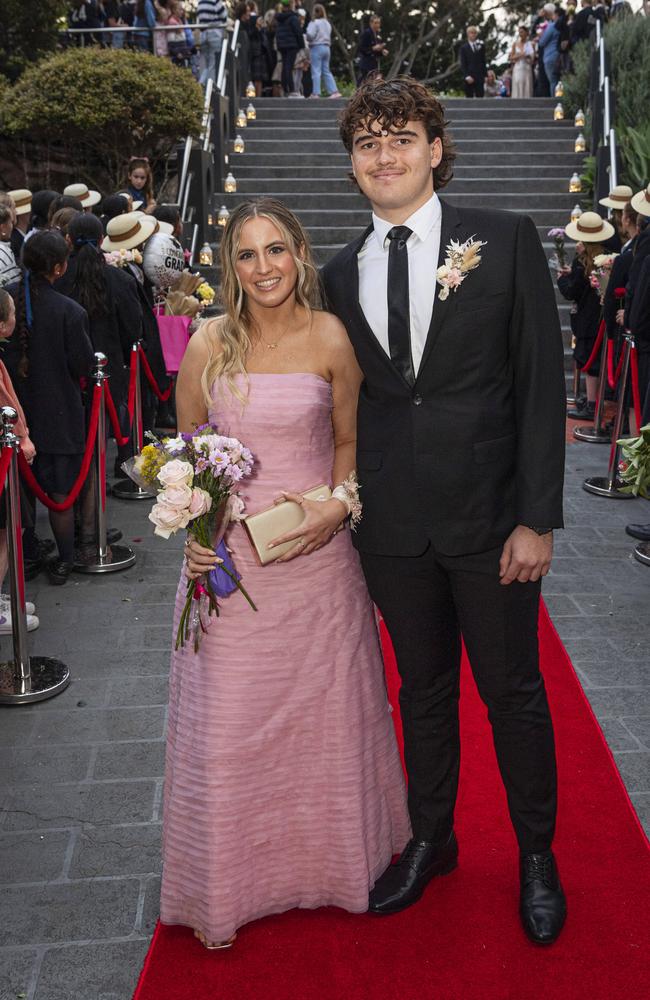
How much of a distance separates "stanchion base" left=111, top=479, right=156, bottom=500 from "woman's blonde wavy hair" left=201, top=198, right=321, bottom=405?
4965 millimetres

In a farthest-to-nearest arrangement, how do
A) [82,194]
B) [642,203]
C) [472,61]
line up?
[472,61] < [82,194] < [642,203]

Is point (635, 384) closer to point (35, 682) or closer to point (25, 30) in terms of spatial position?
point (35, 682)

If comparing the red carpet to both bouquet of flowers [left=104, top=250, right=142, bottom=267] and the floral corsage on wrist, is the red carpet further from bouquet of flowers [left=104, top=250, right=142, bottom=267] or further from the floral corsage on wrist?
bouquet of flowers [left=104, top=250, right=142, bottom=267]

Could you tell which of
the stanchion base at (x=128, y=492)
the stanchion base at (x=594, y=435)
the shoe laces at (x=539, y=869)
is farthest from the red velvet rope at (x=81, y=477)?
the stanchion base at (x=594, y=435)

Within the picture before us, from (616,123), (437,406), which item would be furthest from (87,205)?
(616,123)

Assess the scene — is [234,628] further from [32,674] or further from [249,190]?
[249,190]

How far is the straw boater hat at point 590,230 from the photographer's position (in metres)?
9.52

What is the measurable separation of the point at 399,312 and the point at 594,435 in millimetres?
7038

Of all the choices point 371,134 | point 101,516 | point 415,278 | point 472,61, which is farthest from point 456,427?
point 472,61

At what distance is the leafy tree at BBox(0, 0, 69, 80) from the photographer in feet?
55.4

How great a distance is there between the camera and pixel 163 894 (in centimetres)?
298

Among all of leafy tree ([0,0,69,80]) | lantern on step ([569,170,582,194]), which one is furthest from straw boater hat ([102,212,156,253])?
leafy tree ([0,0,69,80])

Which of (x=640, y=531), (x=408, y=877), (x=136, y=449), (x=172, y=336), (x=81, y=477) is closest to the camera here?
(x=408, y=877)

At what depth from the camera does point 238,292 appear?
2977 millimetres
